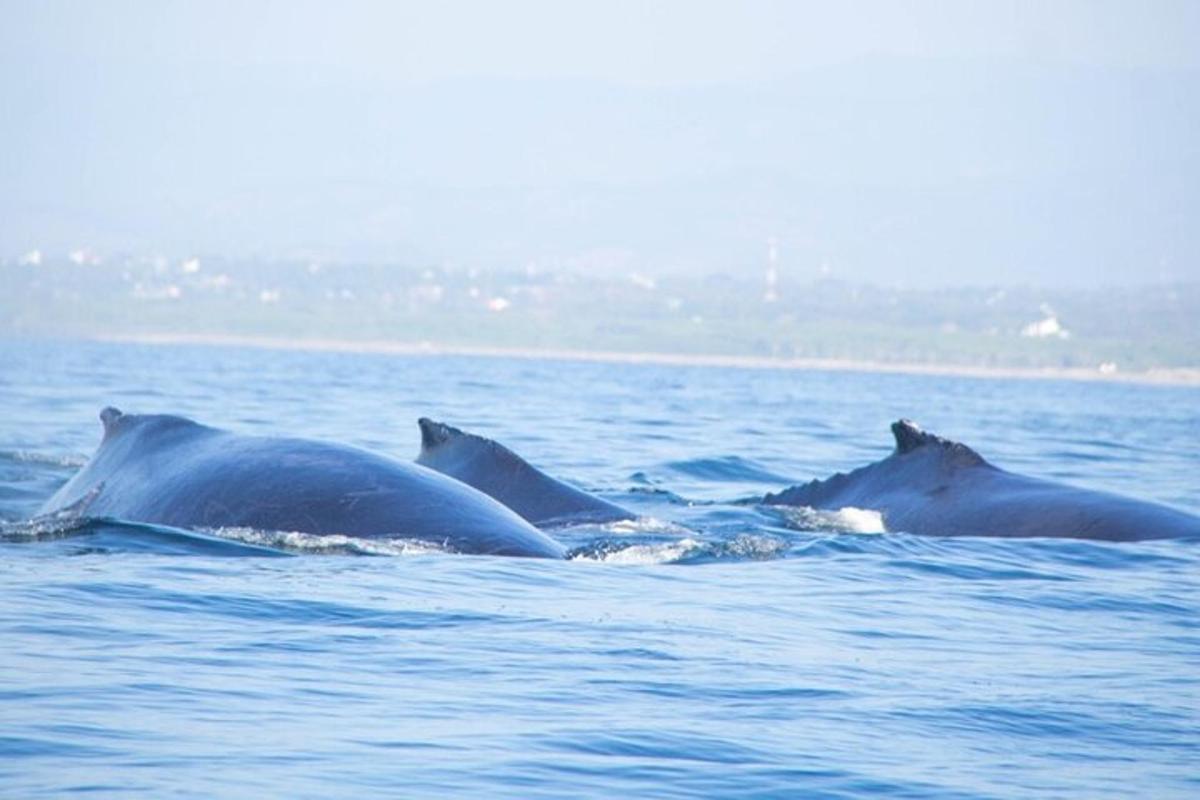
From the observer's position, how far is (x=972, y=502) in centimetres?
1522

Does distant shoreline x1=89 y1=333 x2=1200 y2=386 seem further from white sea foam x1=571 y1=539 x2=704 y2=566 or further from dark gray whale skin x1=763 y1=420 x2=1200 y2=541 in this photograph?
white sea foam x1=571 y1=539 x2=704 y2=566

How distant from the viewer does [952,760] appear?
27.3 ft

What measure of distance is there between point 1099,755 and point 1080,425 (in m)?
41.9

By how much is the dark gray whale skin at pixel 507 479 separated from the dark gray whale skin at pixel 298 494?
5.08 feet

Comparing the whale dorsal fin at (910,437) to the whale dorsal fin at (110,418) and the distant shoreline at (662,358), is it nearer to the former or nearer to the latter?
the whale dorsal fin at (110,418)

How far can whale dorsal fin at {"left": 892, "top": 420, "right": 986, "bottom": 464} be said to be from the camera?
1513 cm

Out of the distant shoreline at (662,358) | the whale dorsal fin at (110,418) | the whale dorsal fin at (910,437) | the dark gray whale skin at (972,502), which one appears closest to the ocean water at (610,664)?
the dark gray whale skin at (972,502)

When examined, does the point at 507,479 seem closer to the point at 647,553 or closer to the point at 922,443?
the point at 647,553

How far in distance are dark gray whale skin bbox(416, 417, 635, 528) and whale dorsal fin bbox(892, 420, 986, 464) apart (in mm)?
1900

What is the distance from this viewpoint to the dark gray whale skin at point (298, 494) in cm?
1194

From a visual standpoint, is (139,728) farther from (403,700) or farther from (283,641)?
(283,641)

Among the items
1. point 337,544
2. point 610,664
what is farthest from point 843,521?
point 610,664

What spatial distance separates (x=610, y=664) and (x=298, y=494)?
8.89 feet

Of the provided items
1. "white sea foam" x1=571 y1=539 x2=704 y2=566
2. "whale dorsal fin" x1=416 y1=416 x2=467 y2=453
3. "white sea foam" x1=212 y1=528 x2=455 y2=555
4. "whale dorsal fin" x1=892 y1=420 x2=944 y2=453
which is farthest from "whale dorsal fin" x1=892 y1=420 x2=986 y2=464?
"white sea foam" x1=212 y1=528 x2=455 y2=555
